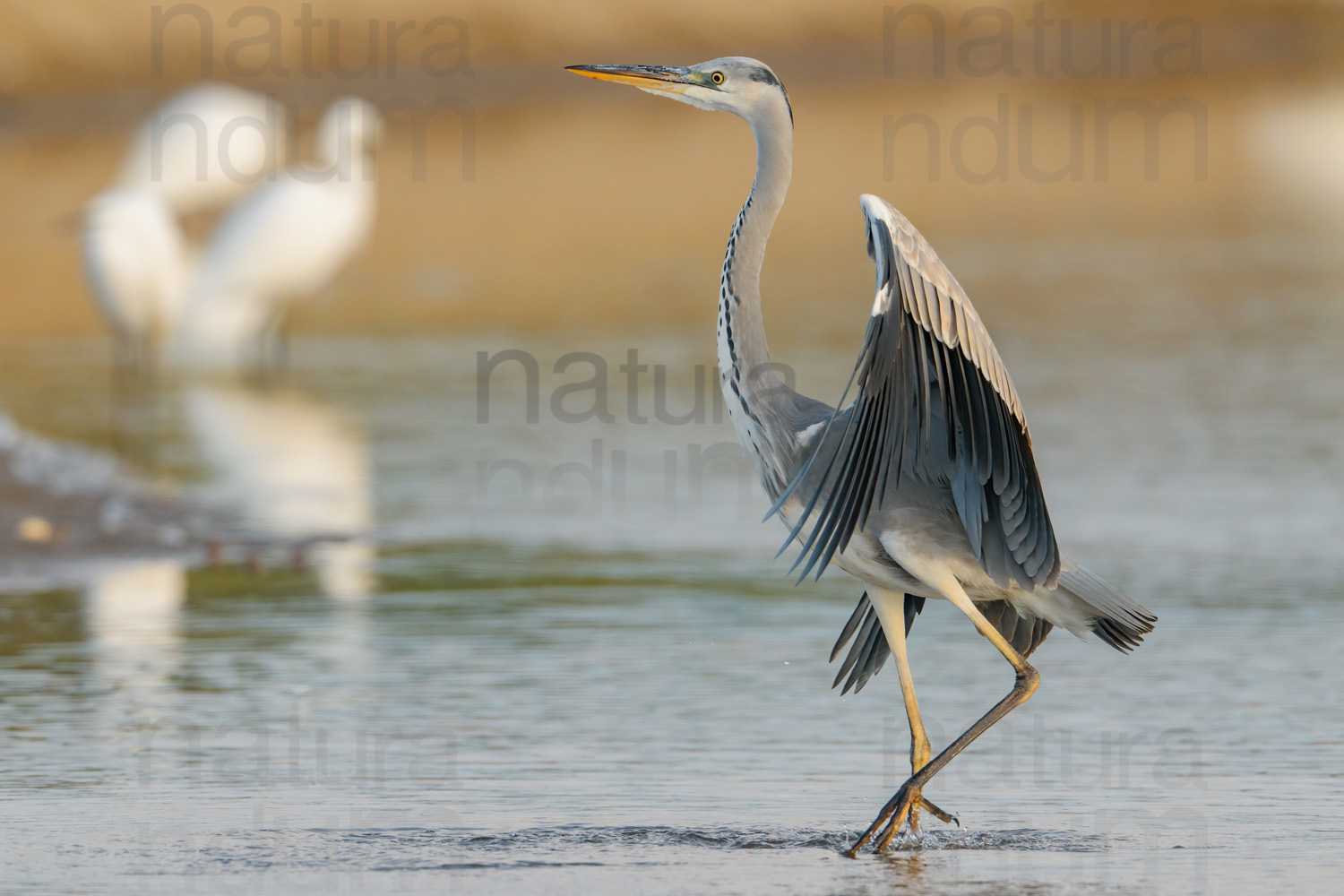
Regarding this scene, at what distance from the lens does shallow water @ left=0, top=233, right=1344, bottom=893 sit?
17.8ft

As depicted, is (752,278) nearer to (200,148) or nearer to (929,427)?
(929,427)

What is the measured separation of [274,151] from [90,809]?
48.1ft

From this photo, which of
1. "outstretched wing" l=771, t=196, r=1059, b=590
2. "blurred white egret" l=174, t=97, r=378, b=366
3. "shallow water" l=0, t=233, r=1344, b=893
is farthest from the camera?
"blurred white egret" l=174, t=97, r=378, b=366

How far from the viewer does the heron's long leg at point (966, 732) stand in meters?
5.51

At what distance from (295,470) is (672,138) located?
21879 mm

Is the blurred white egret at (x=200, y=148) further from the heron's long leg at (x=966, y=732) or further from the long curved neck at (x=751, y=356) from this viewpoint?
the heron's long leg at (x=966, y=732)

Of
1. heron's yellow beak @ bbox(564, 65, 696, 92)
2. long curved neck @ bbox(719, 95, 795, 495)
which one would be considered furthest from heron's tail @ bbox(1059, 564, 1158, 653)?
heron's yellow beak @ bbox(564, 65, 696, 92)

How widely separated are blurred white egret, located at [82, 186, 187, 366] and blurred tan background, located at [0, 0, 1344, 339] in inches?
48.2

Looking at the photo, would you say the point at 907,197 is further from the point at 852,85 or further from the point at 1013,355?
the point at 852,85

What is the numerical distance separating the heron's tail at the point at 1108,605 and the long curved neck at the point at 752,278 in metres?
0.91

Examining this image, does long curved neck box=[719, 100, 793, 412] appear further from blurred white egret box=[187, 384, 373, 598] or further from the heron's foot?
blurred white egret box=[187, 384, 373, 598]

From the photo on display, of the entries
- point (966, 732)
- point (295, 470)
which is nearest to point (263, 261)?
point (295, 470)

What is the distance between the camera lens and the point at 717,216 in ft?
72.2

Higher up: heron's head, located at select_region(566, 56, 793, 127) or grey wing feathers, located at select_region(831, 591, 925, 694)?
heron's head, located at select_region(566, 56, 793, 127)
